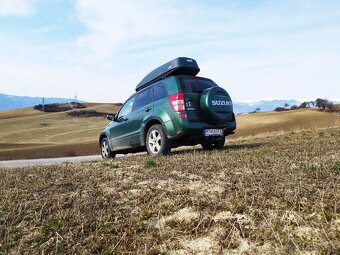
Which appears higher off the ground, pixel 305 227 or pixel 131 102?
pixel 131 102

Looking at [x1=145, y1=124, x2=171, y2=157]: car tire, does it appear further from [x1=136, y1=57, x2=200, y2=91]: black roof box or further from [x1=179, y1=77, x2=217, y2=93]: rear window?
[x1=136, y1=57, x2=200, y2=91]: black roof box

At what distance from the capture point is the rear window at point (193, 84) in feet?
30.2

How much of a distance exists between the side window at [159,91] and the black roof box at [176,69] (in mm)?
397

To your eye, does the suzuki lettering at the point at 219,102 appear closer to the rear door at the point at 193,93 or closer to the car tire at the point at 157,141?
the rear door at the point at 193,93

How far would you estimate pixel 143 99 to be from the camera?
10.4 m

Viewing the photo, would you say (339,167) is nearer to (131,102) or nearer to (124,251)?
(124,251)

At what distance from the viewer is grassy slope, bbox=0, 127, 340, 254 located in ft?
10.3

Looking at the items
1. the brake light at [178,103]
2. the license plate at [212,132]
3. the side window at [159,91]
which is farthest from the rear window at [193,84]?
the license plate at [212,132]

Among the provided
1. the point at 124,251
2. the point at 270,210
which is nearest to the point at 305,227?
the point at 270,210

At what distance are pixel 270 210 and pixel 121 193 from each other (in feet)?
6.09

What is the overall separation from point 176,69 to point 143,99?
136 cm

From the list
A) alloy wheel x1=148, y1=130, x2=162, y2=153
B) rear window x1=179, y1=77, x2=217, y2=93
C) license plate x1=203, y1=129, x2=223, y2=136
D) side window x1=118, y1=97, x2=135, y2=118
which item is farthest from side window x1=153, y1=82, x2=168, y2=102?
side window x1=118, y1=97, x2=135, y2=118

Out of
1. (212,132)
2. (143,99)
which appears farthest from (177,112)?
(143,99)

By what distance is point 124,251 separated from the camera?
3.15 meters
